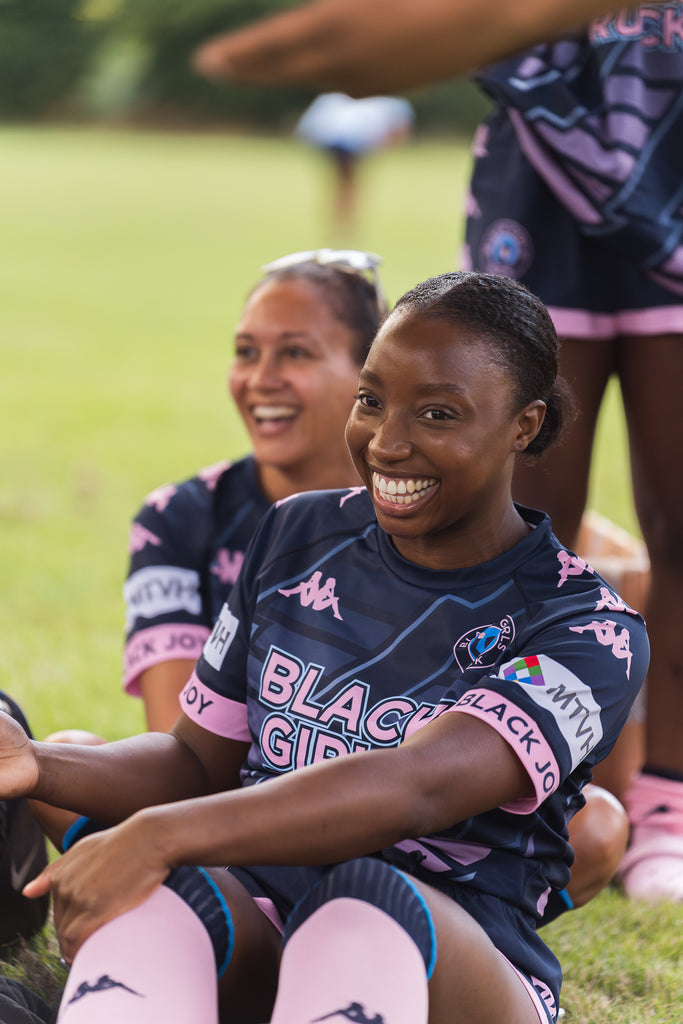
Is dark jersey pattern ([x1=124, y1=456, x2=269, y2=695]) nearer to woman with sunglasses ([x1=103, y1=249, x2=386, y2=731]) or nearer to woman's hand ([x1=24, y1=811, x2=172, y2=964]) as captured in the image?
woman with sunglasses ([x1=103, y1=249, x2=386, y2=731])

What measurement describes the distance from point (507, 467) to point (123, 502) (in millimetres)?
4148

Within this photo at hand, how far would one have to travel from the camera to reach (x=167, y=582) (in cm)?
263

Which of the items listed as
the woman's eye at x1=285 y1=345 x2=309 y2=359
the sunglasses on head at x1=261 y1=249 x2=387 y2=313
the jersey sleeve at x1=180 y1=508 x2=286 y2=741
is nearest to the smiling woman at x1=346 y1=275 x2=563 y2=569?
the jersey sleeve at x1=180 y1=508 x2=286 y2=741

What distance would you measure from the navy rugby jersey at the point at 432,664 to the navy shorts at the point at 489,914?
0.07 feet

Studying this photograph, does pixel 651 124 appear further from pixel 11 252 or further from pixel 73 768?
pixel 11 252

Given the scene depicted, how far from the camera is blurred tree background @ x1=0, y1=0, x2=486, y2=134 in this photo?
86.8 ft

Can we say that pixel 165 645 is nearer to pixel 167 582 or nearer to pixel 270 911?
pixel 167 582

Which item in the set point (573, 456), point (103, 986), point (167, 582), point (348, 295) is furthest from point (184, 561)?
point (103, 986)

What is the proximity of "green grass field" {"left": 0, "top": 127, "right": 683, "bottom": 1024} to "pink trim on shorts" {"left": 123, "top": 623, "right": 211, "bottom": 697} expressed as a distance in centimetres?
73

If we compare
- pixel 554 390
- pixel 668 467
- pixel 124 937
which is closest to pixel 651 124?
pixel 668 467

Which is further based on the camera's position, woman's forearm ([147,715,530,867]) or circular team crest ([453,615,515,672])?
circular team crest ([453,615,515,672])

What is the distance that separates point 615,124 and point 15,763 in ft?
5.11

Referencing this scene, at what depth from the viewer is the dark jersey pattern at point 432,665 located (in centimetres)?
163

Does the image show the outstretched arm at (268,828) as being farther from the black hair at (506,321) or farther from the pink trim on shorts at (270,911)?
the black hair at (506,321)
